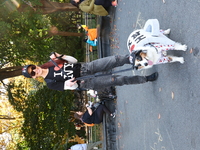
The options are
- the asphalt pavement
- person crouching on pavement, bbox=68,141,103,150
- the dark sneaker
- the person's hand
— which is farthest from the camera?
person crouching on pavement, bbox=68,141,103,150

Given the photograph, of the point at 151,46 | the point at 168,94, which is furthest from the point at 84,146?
the point at 151,46

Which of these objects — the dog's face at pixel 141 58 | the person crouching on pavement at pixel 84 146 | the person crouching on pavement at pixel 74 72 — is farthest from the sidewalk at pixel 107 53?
the dog's face at pixel 141 58

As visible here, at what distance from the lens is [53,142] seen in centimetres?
880

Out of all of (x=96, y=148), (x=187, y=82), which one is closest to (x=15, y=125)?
(x=96, y=148)

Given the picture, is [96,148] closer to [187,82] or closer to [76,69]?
[76,69]

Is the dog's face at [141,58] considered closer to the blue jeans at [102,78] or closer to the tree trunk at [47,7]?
the blue jeans at [102,78]

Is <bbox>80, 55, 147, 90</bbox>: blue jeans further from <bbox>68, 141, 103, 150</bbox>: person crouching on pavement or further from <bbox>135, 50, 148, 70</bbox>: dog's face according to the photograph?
<bbox>68, 141, 103, 150</bbox>: person crouching on pavement

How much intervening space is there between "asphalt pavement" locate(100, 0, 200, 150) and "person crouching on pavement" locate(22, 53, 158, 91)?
28.6 inches

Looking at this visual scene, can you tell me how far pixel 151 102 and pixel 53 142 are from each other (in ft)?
19.0

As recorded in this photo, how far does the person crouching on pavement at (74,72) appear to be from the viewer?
401cm

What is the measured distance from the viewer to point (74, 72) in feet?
13.6

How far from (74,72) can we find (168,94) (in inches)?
81.7

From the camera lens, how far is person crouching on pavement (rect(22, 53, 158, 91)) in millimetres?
4012

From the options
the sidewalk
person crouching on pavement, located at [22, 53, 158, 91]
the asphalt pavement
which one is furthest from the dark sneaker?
the sidewalk
